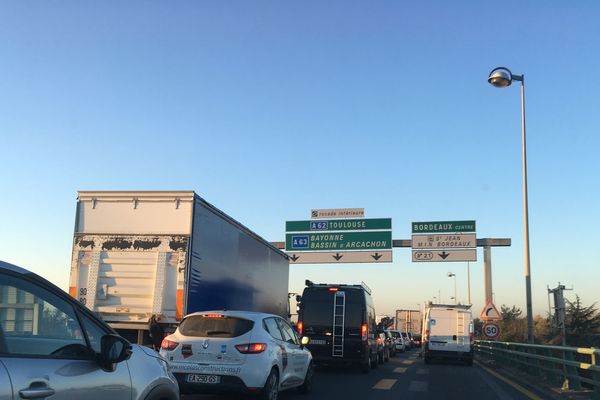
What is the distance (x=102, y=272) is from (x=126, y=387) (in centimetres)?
878

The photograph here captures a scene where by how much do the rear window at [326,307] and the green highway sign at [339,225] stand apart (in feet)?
41.2

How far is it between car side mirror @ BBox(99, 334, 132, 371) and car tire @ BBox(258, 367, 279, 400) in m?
4.89

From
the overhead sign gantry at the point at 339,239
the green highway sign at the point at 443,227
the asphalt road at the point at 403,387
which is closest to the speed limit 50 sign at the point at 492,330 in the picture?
the green highway sign at the point at 443,227

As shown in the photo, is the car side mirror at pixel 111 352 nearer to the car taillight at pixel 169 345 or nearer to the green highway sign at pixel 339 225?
the car taillight at pixel 169 345

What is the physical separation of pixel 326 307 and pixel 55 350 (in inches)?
544

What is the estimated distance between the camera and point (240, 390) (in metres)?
8.52

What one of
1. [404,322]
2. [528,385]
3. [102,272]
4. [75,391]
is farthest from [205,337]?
[404,322]

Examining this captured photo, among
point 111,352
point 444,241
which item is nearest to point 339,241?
point 444,241

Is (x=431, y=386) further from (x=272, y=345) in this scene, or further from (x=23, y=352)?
(x=23, y=352)

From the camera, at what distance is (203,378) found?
862 centimetres

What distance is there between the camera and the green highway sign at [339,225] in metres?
29.6

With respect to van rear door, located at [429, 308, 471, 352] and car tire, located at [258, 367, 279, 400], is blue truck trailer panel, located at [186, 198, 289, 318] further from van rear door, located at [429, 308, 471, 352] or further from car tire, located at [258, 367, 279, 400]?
van rear door, located at [429, 308, 471, 352]

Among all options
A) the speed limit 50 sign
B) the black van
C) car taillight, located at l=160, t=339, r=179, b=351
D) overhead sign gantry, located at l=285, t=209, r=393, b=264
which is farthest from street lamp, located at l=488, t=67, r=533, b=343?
car taillight, located at l=160, t=339, r=179, b=351

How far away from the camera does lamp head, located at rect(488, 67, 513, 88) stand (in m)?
19.3
